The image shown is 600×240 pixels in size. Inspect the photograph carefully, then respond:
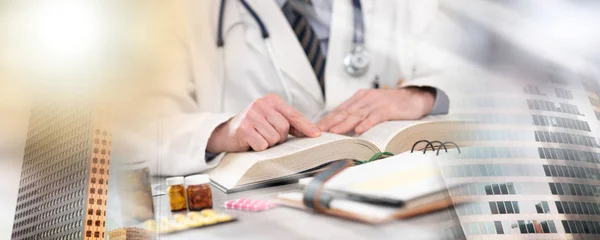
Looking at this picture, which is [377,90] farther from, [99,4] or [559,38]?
[99,4]

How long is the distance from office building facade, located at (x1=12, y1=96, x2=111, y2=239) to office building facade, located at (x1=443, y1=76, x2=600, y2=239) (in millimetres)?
446

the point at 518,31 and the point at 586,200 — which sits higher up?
the point at 518,31

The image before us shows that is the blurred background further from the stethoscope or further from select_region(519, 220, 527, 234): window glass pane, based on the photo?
select_region(519, 220, 527, 234): window glass pane

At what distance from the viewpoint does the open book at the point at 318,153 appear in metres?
0.59

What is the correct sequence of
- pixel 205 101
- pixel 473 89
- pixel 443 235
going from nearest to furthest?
pixel 443 235 → pixel 473 89 → pixel 205 101

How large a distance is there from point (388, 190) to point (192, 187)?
231 millimetres

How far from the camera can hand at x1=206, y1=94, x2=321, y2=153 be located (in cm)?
64

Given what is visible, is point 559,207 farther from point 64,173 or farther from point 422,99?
point 64,173

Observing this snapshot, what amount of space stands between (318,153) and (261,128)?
0.30 ft

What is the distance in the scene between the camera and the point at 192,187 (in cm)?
61

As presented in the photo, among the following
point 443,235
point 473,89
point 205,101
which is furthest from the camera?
point 205,101

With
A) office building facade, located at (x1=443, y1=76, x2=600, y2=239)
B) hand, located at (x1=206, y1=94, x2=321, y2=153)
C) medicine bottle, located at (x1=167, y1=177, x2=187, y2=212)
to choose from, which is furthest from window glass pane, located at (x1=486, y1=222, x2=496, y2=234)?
medicine bottle, located at (x1=167, y1=177, x2=187, y2=212)

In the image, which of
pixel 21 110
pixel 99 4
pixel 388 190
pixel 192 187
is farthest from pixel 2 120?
pixel 388 190

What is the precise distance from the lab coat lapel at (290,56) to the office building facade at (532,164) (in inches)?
8.3
